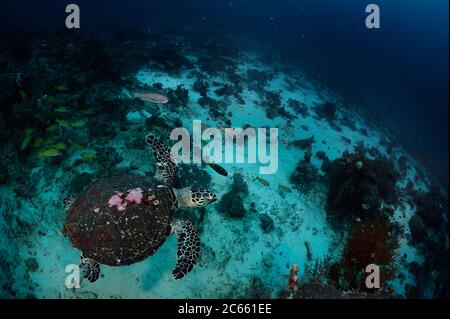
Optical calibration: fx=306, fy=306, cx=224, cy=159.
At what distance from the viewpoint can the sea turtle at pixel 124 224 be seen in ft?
11.0

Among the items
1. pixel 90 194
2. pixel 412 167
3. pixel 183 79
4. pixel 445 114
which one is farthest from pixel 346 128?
pixel 445 114

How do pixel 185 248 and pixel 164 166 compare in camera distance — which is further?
pixel 164 166

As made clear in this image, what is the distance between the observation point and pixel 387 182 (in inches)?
276

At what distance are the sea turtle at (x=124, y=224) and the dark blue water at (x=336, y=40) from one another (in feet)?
41.8

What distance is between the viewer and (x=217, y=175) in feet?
18.3

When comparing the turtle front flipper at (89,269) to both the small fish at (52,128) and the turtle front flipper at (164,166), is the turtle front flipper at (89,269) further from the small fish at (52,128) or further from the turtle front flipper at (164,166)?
the small fish at (52,128)

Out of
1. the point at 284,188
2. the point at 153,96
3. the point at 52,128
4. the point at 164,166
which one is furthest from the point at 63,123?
the point at 284,188

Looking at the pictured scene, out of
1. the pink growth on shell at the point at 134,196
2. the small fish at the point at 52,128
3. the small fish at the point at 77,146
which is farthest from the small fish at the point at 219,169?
the small fish at the point at 52,128

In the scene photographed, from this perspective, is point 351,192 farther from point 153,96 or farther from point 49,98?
point 49,98

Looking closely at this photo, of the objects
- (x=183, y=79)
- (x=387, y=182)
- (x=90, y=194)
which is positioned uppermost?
(x=183, y=79)

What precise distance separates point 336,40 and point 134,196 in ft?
98.3

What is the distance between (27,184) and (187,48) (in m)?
9.68

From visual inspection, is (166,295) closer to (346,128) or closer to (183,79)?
(183,79)

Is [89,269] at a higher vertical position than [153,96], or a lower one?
lower
